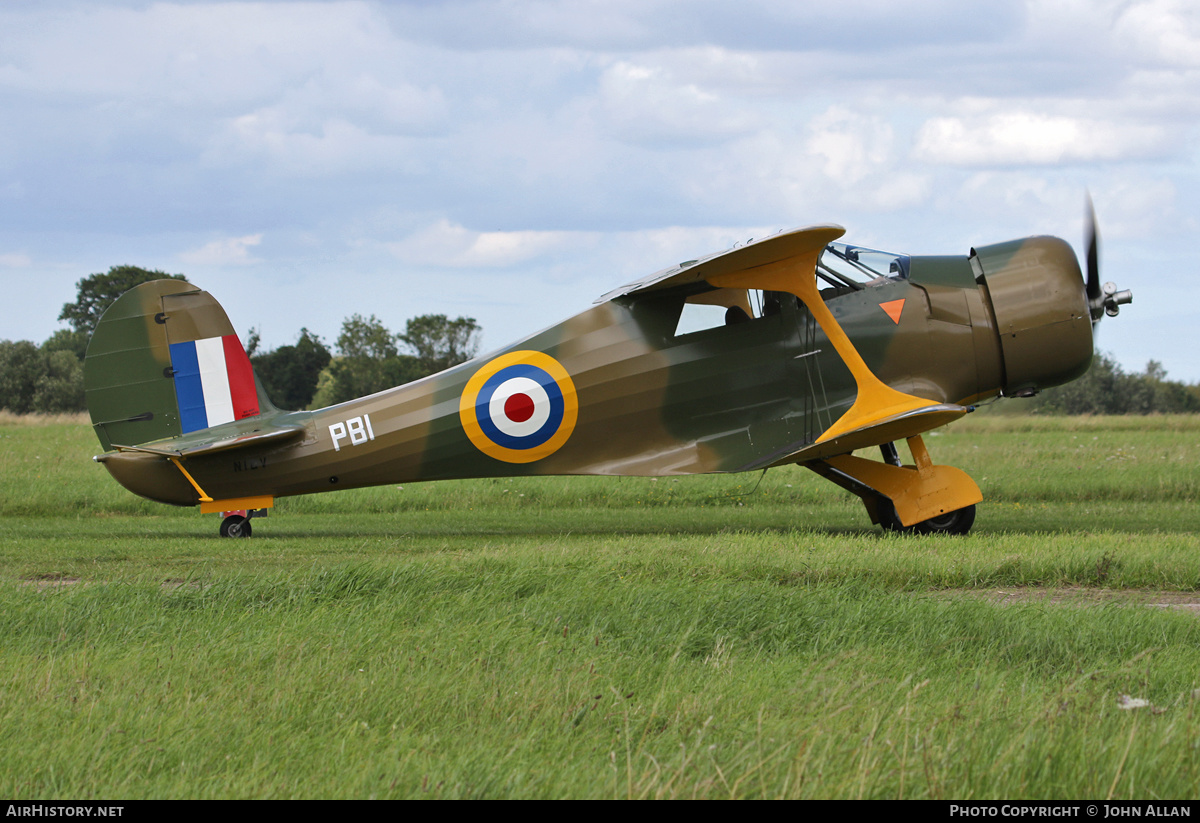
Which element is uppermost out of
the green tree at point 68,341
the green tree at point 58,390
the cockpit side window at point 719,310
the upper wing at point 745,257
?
the green tree at point 68,341

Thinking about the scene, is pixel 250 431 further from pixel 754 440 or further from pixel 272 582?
pixel 754 440

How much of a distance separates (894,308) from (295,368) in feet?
148

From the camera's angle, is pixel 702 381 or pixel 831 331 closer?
pixel 831 331

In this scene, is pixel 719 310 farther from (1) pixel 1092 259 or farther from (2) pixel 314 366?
(2) pixel 314 366

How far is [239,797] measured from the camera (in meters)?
3.29

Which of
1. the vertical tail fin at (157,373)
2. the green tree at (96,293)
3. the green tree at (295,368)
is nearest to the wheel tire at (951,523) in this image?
the vertical tail fin at (157,373)

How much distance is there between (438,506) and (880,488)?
7049mm

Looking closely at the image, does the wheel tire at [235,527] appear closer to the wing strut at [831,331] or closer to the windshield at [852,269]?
the wing strut at [831,331]

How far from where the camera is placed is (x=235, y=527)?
1123 centimetres

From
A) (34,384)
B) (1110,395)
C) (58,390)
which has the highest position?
(34,384)

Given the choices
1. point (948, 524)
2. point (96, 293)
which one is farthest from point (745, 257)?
point (96, 293)

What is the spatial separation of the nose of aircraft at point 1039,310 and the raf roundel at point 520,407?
15.4 ft

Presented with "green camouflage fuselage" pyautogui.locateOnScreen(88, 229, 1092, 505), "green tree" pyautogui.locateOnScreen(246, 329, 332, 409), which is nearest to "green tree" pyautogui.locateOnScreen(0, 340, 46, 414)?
"green tree" pyautogui.locateOnScreen(246, 329, 332, 409)

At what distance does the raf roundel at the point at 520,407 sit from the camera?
10773 mm
